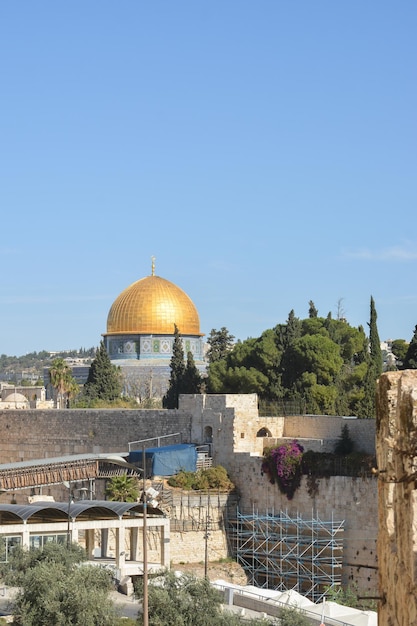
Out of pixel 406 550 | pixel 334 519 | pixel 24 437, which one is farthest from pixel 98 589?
pixel 24 437

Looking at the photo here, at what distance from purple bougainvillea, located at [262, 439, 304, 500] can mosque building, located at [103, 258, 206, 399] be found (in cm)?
2947

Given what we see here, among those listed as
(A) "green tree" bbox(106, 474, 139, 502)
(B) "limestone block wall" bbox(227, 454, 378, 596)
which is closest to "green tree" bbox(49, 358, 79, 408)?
(A) "green tree" bbox(106, 474, 139, 502)

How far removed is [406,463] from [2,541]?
21.1 meters

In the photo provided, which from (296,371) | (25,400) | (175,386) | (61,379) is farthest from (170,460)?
(25,400)

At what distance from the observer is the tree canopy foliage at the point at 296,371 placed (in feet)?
119

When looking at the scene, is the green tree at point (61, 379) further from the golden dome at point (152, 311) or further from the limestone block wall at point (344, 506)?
the limestone block wall at point (344, 506)

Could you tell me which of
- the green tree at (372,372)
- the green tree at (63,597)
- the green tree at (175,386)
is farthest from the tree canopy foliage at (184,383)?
the green tree at (63,597)

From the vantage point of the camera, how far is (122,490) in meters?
31.6

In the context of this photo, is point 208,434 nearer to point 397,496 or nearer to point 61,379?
point 61,379

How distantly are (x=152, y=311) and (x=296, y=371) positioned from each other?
25.2 metres

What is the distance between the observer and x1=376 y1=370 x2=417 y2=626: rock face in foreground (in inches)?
188

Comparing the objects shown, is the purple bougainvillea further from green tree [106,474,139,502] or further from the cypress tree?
the cypress tree

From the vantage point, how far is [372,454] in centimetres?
3055

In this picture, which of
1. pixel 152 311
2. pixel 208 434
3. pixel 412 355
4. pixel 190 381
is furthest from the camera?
pixel 152 311
